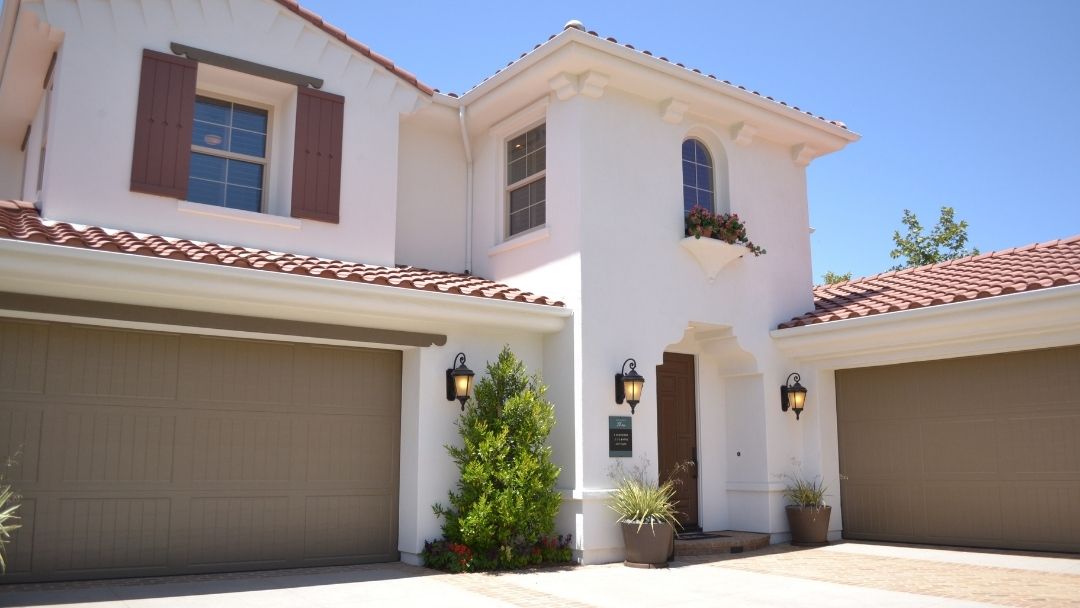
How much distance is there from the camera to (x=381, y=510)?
9.84 meters

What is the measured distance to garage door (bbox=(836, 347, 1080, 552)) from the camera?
9.92 meters

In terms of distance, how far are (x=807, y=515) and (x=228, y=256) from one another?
7896 millimetres

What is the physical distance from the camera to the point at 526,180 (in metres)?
11.7

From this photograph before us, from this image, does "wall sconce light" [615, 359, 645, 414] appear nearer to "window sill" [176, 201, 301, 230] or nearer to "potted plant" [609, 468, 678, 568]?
"potted plant" [609, 468, 678, 568]

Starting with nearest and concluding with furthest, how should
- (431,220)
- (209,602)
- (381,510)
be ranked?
1. (209,602)
2. (381,510)
3. (431,220)

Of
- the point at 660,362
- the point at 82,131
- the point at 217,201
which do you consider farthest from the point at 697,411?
the point at 82,131

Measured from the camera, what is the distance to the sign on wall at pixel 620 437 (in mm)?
10344

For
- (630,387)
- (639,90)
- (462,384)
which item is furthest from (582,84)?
(462,384)

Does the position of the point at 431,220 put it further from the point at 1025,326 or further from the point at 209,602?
the point at 1025,326

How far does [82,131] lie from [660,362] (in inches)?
281

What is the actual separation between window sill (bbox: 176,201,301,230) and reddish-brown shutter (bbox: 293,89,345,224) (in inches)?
5.9

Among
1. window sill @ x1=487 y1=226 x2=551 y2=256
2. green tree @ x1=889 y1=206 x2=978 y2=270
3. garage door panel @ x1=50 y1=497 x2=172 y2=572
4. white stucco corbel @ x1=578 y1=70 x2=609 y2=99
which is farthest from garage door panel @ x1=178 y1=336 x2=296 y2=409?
green tree @ x1=889 y1=206 x2=978 y2=270

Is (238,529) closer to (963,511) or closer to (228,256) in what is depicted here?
(228,256)

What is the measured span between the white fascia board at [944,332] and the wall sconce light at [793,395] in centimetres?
43
